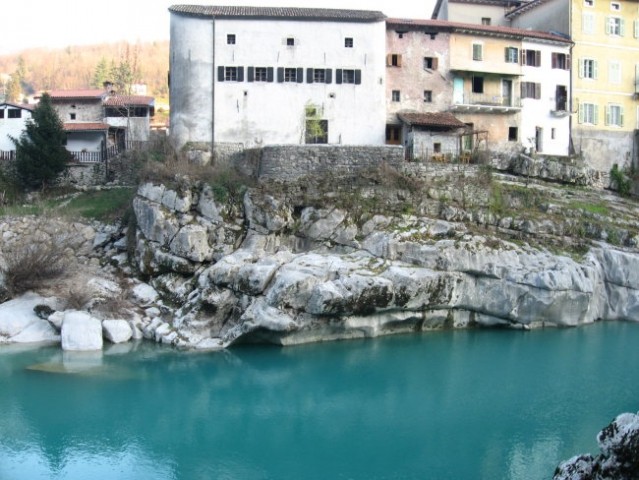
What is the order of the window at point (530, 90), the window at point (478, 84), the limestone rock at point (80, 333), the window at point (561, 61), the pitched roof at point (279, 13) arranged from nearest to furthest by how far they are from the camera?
1. the limestone rock at point (80, 333)
2. the pitched roof at point (279, 13)
3. the window at point (478, 84)
4. the window at point (530, 90)
5. the window at point (561, 61)

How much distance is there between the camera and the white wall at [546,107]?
44.3 meters

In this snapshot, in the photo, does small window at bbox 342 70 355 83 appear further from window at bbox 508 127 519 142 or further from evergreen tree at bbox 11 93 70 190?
evergreen tree at bbox 11 93 70 190

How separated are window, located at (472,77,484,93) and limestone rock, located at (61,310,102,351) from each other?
27.7 m

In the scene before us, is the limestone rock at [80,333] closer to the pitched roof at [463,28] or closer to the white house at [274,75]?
the white house at [274,75]

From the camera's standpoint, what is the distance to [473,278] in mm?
33375

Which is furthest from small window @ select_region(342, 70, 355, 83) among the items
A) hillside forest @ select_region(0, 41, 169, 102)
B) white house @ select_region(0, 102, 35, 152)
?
hillside forest @ select_region(0, 41, 169, 102)

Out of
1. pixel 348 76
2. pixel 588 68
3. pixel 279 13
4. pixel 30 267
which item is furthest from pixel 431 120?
pixel 30 267

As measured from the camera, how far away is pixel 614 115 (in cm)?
4675

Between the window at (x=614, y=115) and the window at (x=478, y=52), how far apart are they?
1066 cm

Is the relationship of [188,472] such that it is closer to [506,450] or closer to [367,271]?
[506,450]

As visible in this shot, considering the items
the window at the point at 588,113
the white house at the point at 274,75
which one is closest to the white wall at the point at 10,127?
the white house at the point at 274,75

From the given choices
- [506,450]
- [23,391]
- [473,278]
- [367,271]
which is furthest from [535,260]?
[23,391]

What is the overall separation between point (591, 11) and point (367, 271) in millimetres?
27638

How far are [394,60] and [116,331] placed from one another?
939 inches
